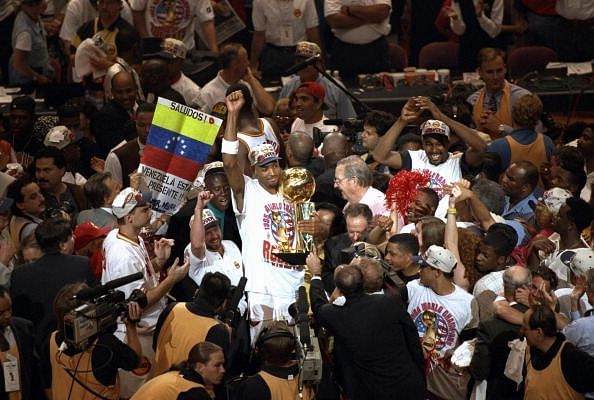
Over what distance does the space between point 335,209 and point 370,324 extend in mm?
1512

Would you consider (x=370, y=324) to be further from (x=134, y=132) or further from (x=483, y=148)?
(x=134, y=132)

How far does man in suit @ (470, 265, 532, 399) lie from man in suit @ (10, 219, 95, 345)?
2388mm

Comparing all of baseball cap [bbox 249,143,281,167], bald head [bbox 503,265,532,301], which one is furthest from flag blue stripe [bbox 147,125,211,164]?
bald head [bbox 503,265,532,301]

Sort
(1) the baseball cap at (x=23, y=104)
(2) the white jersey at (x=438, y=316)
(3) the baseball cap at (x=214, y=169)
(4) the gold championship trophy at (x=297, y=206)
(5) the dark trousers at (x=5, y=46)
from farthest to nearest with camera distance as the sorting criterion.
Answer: (5) the dark trousers at (x=5, y=46)
(1) the baseball cap at (x=23, y=104)
(3) the baseball cap at (x=214, y=169)
(4) the gold championship trophy at (x=297, y=206)
(2) the white jersey at (x=438, y=316)

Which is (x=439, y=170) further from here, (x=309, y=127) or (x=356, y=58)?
(x=356, y=58)

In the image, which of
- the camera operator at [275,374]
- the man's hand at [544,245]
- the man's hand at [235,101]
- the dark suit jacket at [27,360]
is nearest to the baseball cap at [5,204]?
the dark suit jacket at [27,360]

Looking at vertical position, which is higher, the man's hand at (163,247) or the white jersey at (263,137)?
the white jersey at (263,137)

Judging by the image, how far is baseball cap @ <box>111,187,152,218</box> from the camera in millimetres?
7598

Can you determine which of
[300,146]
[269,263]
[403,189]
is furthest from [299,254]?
[300,146]

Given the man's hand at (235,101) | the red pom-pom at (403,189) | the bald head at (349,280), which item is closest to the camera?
the bald head at (349,280)

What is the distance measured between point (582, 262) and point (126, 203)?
2.80m

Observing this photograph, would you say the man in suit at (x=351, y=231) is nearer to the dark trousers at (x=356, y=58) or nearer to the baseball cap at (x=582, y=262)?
the baseball cap at (x=582, y=262)

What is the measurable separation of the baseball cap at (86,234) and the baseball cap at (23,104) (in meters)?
2.63

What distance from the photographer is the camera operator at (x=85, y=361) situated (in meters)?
6.84
